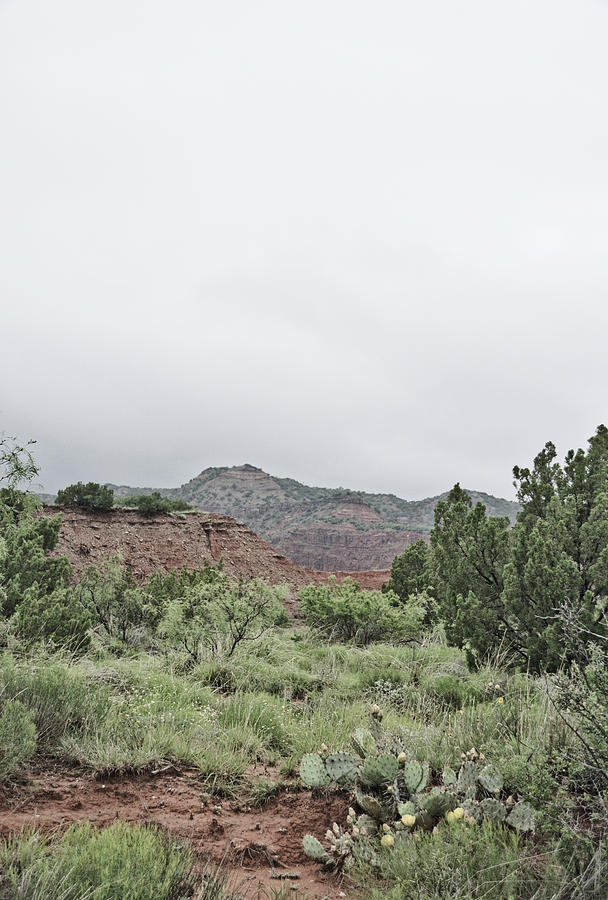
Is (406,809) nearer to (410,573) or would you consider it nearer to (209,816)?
(209,816)

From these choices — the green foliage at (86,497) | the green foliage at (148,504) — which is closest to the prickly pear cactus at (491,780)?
the green foliage at (86,497)

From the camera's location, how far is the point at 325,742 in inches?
200

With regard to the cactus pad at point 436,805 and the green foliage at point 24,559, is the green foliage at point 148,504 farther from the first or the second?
the cactus pad at point 436,805

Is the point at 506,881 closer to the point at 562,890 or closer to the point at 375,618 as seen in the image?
the point at 562,890

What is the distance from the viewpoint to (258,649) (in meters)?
9.81

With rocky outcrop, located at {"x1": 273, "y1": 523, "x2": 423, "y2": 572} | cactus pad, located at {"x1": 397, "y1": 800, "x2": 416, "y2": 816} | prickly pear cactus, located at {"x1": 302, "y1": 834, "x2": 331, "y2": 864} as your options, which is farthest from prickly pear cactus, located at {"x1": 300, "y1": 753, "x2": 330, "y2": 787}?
Result: rocky outcrop, located at {"x1": 273, "y1": 523, "x2": 423, "y2": 572}

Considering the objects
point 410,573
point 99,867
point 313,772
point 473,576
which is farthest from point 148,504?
point 99,867

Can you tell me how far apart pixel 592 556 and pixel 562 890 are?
5.98 m

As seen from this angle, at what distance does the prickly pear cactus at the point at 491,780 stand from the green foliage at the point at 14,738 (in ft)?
10.6

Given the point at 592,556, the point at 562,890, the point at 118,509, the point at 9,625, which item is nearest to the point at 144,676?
the point at 9,625

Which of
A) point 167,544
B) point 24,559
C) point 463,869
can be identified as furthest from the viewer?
point 167,544

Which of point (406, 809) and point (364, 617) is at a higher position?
point (406, 809)

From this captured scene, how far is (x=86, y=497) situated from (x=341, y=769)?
23.1 metres

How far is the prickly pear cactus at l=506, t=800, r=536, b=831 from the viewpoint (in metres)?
3.05
